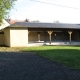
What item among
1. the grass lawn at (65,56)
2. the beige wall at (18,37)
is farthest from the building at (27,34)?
the grass lawn at (65,56)

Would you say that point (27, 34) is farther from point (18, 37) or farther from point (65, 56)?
point (65, 56)

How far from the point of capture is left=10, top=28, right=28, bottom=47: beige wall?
2895 cm

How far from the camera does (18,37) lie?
29281 millimetres

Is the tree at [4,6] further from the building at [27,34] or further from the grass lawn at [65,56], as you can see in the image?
the grass lawn at [65,56]

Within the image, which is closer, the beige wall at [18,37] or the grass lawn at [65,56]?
the grass lawn at [65,56]

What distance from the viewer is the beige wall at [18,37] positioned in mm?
28953

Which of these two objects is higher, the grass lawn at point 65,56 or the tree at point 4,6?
the tree at point 4,6

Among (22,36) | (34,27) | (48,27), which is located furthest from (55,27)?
(22,36)

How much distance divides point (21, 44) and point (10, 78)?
21.4 m

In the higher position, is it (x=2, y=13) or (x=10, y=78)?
(x=2, y=13)

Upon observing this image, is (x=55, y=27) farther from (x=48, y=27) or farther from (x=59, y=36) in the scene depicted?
(x=59, y=36)

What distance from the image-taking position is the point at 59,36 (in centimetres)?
3900

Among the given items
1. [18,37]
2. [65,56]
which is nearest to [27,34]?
[18,37]

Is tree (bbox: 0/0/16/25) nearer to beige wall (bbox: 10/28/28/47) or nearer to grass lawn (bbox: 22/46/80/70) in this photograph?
beige wall (bbox: 10/28/28/47)
